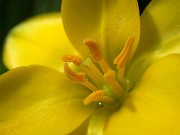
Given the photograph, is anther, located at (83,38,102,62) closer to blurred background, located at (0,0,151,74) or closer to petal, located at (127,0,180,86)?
petal, located at (127,0,180,86)

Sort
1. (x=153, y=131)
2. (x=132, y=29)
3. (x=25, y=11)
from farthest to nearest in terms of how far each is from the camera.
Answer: (x=25, y=11) < (x=132, y=29) < (x=153, y=131)

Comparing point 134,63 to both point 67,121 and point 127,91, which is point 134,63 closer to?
point 127,91

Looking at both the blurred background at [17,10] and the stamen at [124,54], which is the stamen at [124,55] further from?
the blurred background at [17,10]

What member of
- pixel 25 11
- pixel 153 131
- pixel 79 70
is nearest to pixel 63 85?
pixel 79 70

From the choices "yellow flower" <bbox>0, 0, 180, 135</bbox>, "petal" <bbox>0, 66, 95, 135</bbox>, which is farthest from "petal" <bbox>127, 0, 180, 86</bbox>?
"petal" <bbox>0, 66, 95, 135</bbox>

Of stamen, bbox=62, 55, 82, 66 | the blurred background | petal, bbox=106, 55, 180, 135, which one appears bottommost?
petal, bbox=106, 55, 180, 135

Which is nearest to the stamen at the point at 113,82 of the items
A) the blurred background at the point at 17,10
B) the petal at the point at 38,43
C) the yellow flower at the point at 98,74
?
the yellow flower at the point at 98,74
